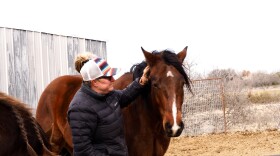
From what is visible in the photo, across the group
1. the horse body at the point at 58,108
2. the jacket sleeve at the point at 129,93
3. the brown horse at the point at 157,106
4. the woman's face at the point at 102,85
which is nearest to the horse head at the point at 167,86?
the brown horse at the point at 157,106

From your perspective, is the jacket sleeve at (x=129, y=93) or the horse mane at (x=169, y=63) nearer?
the jacket sleeve at (x=129, y=93)

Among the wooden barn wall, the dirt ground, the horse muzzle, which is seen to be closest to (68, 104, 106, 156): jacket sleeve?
the horse muzzle

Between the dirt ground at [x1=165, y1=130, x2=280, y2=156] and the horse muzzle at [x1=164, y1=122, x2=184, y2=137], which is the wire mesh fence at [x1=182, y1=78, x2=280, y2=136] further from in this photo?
the horse muzzle at [x1=164, y1=122, x2=184, y2=137]

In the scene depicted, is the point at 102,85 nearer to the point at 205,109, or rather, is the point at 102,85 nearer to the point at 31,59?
the point at 31,59

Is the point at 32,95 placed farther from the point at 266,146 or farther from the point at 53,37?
the point at 266,146

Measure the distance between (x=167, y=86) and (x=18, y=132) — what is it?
79.2 inches

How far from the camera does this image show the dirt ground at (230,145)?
35.0 ft

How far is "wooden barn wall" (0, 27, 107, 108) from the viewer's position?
8.35 meters

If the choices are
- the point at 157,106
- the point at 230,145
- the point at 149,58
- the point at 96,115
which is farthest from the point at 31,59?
the point at 96,115

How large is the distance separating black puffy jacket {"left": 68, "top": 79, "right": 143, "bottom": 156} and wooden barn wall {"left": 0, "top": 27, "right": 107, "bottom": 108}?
5179 millimetres

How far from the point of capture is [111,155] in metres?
3.50

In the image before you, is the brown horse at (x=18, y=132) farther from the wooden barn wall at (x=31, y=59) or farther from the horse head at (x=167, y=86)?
the wooden barn wall at (x=31, y=59)

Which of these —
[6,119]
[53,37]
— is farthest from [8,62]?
[6,119]

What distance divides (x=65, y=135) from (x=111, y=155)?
2.41m
